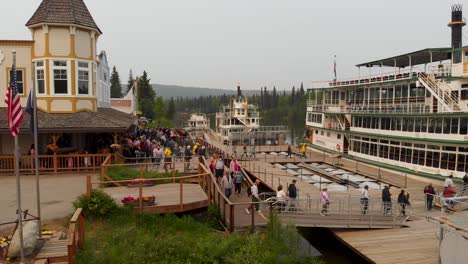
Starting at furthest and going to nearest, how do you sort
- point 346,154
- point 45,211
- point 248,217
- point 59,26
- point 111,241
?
point 346,154
point 59,26
point 248,217
point 45,211
point 111,241

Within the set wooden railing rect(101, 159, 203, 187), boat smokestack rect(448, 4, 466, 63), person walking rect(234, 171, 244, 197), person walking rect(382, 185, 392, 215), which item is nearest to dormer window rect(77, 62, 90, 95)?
wooden railing rect(101, 159, 203, 187)

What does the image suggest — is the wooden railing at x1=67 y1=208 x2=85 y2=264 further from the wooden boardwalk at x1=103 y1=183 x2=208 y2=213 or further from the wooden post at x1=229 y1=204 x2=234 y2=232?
the wooden post at x1=229 y1=204 x2=234 y2=232

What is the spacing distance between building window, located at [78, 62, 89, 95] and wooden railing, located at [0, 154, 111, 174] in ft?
14.4

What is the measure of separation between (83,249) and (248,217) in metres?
6.47

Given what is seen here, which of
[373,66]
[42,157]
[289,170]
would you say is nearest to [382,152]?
[289,170]

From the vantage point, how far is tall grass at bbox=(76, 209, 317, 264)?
10648mm

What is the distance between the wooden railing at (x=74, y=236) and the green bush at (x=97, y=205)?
2.04 meters

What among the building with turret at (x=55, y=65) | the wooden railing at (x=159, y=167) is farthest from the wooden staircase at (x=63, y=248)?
the building with turret at (x=55, y=65)

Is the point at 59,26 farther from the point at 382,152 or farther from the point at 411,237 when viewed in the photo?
the point at 382,152

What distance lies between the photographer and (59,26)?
71.4 ft

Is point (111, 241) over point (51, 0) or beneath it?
beneath

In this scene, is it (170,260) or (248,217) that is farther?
(248,217)

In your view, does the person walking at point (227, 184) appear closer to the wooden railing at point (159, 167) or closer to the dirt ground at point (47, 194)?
the wooden railing at point (159, 167)

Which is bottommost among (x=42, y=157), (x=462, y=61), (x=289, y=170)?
(x=289, y=170)
